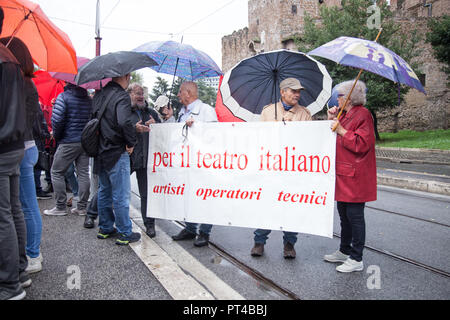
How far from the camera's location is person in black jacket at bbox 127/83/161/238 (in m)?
4.42

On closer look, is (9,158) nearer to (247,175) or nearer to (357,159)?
(247,175)

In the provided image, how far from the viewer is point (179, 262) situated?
367 cm

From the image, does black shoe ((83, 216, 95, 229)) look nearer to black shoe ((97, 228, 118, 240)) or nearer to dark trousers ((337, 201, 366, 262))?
black shoe ((97, 228, 118, 240))

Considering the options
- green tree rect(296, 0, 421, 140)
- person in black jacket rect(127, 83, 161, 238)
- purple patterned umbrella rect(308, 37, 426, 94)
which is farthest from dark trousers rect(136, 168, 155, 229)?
green tree rect(296, 0, 421, 140)

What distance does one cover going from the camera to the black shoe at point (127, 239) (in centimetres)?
413

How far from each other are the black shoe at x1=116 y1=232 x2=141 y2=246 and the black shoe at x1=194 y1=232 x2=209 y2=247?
2.22 ft

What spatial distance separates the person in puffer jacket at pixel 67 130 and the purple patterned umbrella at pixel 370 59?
3664 mm

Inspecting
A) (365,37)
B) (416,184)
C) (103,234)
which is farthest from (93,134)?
(365,37)

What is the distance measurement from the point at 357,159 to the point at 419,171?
878cm

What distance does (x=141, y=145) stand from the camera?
14.5 ft

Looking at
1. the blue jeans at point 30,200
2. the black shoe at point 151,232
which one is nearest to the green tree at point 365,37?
Result: the black shoe at point 151,232

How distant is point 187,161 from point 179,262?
1115mm

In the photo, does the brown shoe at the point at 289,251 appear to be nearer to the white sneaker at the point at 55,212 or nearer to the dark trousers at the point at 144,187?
the dark trousers at the point at 144,187

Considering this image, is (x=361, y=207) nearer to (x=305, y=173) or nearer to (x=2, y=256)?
(x=305, y=173)
